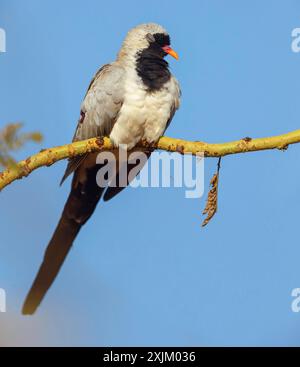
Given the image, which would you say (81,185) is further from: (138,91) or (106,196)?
(138,91)

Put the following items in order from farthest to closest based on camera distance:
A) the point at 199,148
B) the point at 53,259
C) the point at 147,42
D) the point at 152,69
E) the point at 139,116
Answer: the point at 147,42, the point at 152,69, the point at 139,116, the point at 53,259, the point at 199,148

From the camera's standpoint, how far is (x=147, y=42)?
19.8 ft

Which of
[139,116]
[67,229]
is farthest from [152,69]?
[67,229]

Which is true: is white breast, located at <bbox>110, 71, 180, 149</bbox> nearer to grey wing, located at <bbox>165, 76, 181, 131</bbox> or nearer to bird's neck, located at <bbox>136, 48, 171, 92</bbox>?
bird's neck, located at <bbox>136, 48, 171, 92</bbox>

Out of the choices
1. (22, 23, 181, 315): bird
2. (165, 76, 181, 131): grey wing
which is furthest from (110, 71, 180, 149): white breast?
(165, 76, 181, 131): grey wing

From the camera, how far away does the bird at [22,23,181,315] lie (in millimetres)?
5500

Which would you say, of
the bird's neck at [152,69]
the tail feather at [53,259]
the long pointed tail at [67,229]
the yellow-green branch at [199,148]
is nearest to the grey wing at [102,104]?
the bird's neck at [152,69]

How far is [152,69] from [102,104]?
612 mm

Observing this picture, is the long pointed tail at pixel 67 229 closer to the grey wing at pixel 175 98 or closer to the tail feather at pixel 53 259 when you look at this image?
the tail feather at pixel 53 259

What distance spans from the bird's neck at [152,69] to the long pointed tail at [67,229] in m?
1.03

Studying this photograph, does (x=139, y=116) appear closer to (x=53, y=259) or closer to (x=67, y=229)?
(x=67, y=229)
